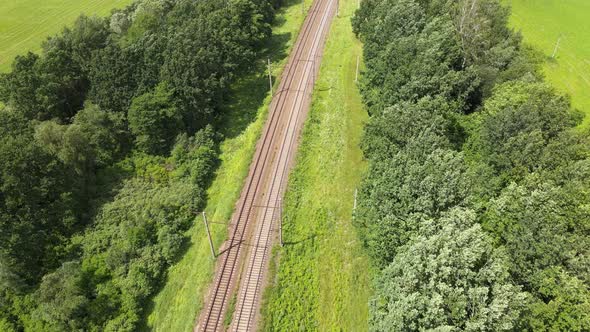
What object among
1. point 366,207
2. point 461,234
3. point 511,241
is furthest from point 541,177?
point 366,207

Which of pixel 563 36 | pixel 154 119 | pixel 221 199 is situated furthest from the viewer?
pixel 563 36

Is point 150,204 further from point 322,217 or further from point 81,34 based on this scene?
point 81,34

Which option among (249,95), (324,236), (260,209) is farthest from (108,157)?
(324,236)

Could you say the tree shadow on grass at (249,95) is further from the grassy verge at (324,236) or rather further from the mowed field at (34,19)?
the mowed field at (34,19)

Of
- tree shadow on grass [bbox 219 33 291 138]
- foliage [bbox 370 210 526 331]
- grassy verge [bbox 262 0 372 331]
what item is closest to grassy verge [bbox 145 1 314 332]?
tree shadow on grass [bbox 219 33 291 138]

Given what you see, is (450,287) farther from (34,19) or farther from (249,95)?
(34,19)

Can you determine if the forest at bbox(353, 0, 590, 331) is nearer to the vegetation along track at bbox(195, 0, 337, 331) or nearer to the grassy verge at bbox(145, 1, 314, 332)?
the vegetation along track at bbox(195, 0, 337, 331)

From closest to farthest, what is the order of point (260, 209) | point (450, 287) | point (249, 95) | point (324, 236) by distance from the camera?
point (450, 287), point (324, 236), point (260, 209), point (249, 95)
